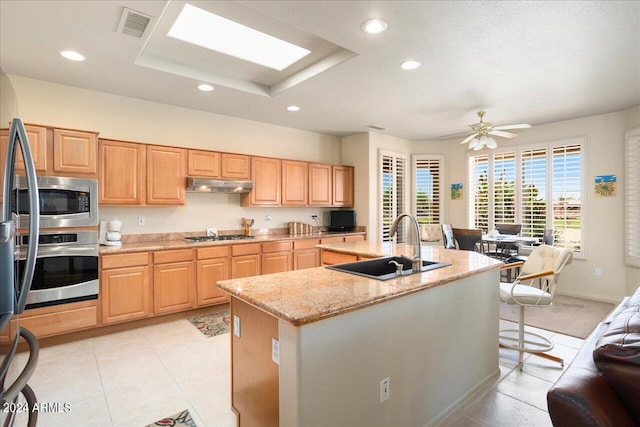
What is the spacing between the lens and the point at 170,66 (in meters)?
3.29

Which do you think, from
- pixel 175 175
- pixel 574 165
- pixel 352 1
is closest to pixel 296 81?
pixel 352 1

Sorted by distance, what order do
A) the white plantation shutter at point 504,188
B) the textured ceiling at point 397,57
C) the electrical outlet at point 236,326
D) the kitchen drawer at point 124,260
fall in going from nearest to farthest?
1. the electrical outlet at point 236,326
2. the textured ceiling at point 397,57
3. the kitchen drawer at point 124,260
4. the white plantation shutter at point 504,188

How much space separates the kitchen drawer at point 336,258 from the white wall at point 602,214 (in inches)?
156

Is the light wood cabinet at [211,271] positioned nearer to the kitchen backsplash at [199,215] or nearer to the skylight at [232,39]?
the kitchen backsplash at [199,215]

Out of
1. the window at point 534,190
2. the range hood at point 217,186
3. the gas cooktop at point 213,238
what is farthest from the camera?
the window at point 534,190

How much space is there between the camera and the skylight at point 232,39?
2.64 meters

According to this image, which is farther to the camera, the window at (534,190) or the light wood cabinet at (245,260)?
the window at (534,190)

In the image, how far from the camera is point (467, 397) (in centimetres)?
230

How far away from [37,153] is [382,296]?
3.44m

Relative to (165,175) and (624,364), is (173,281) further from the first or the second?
(624,364)

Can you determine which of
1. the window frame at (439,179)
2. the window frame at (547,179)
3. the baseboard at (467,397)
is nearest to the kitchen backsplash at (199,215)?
the window frame at (439,179)

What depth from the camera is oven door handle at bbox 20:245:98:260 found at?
3080 mm

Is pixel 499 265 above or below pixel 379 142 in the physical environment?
below

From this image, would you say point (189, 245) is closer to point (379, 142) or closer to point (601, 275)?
point (379, 142)
